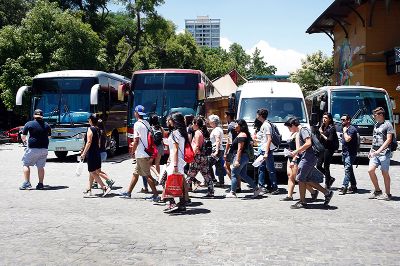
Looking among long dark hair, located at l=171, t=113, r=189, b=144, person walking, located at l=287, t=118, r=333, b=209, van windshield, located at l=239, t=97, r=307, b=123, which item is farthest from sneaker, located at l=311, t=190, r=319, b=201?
van windshield, located at l=239, t=97, r=307, b=123

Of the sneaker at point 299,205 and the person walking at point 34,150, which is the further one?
the person walking at point 34,150

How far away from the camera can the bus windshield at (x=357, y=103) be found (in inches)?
741

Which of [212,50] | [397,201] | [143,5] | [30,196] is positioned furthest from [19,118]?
[212,50]

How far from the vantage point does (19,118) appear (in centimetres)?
4522

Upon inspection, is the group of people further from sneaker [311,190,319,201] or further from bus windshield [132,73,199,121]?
bus windshield [132,73,199,121]

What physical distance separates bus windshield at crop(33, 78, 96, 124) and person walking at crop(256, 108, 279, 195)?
9.47 meters

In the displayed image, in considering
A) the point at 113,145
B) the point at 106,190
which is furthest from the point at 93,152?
the point at 113,145

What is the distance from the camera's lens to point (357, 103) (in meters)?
19.0

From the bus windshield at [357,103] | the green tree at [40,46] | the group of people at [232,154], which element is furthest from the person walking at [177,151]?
the green tree at [40,46]

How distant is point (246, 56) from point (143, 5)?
68.5 metres

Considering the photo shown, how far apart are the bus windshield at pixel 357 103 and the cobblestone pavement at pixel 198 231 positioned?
8006 mm

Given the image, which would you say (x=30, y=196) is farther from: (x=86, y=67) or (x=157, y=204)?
(x=86, y=67)

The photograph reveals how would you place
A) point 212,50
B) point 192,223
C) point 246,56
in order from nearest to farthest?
point 192,223, point 212,50, point 246,56

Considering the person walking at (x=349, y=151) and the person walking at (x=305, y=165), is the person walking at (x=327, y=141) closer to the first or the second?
the person walking at (x=349, y=151)
